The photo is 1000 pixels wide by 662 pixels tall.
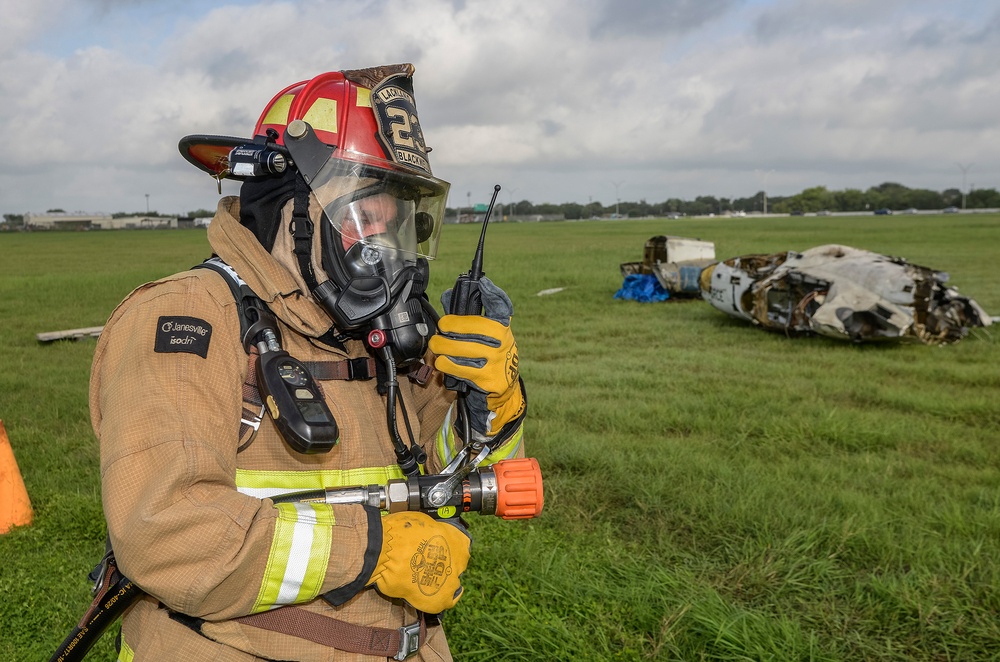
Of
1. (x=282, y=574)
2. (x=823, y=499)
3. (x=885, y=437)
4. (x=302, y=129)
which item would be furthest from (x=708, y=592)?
(x=885, y=437)

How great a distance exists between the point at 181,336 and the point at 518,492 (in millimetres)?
1021

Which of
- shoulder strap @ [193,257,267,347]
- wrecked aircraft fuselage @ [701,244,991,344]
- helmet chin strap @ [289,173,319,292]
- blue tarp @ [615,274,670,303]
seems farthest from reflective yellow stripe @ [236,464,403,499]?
blue tarp @ [615,274,670,303]

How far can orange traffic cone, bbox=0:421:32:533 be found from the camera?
511cm

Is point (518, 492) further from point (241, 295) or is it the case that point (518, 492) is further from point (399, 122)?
point (399, 122)

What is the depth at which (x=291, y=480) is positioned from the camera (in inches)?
82.4

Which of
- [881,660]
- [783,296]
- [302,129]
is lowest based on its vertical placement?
[881,660]

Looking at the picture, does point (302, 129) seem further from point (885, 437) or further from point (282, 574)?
point (885, 437)

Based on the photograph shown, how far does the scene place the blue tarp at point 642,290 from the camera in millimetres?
16219

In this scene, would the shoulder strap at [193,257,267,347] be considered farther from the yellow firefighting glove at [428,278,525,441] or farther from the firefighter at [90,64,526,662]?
the yellow firefighting glove at [428,278,525,441]

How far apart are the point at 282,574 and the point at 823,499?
4208 millimetres

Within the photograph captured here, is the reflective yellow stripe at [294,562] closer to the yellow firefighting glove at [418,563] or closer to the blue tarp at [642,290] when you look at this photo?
the yellow firefighting glove at [418,563]

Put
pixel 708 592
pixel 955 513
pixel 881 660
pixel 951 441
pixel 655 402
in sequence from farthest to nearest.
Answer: pixel 655 402
pixel 951 441
pixel 955 513
pixel 708 592
pixel 881 660

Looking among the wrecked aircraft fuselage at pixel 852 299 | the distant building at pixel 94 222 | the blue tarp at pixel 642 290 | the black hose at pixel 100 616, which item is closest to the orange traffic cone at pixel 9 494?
the black hose at pixel 100 616

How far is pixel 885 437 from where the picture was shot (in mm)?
6566
